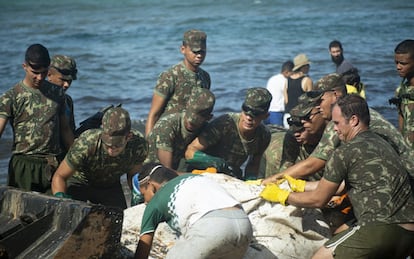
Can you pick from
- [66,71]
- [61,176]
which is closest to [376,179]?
[61,176]

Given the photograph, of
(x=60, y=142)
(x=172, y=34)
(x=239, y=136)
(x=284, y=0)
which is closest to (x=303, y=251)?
(x=239, y=136)

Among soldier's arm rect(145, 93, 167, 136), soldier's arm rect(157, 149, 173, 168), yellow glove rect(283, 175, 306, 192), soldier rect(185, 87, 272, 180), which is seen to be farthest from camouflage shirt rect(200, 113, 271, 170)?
yellow glove rect(283, 175, 306, 192)

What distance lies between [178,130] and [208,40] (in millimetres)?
18104

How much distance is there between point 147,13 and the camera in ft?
115

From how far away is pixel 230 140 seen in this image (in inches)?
299

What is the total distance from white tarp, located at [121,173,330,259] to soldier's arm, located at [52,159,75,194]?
692 millimetres

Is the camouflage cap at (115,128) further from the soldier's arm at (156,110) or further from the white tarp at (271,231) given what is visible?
the soldier's arm at (156,110)

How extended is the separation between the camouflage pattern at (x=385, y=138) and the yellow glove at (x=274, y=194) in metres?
0.59

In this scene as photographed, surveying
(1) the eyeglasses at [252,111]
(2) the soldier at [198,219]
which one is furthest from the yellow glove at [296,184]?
(1) the eyeglasses at [252,111]

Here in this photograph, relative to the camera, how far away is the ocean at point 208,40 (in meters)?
16.8

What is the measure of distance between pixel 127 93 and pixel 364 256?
1193 cm

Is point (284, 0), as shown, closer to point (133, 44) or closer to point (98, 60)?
point (133, 44)

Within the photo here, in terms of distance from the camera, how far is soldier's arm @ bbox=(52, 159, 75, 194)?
6383 millimetres

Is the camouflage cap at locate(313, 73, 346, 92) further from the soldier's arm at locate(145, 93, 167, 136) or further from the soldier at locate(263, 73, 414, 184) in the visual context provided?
the soldier's arm at locate(145, 93, 167, 136)
